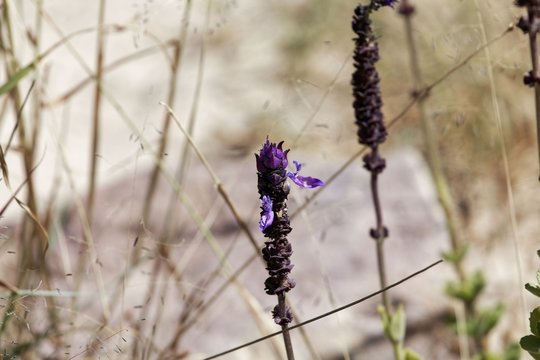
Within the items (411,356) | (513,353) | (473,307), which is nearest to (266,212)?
(411,356)

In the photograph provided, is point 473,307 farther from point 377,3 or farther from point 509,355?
point 377,3

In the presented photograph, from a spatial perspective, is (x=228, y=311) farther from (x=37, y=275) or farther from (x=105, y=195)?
(x=105, y=195)

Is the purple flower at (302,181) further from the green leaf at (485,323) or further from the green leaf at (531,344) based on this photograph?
the green leaf at (485,323)

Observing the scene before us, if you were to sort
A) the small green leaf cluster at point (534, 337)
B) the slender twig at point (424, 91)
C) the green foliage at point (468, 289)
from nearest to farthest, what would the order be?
1. the small green leaf cluster at point (534, 337)
2. the slender twig at point (424, 91)
3. the green foliage at point (468, 289)

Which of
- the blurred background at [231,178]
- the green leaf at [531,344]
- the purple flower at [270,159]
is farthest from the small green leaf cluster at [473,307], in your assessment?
the purple flower at [270,159]

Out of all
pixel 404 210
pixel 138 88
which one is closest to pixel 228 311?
pixel 404 210
